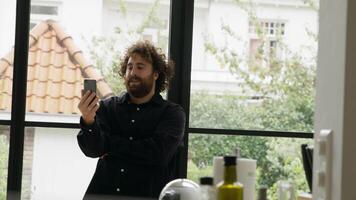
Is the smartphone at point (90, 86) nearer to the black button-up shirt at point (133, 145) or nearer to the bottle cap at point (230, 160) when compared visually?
the black button-up shirt at point (133, 145)

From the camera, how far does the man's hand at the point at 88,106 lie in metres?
3.40

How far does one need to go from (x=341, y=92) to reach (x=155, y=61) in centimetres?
222

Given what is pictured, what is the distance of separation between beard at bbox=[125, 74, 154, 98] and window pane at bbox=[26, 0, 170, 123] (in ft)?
1.92

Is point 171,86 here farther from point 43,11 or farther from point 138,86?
point 43,11

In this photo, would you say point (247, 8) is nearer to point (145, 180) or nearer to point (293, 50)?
point (293, 50)

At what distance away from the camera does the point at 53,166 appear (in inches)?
161

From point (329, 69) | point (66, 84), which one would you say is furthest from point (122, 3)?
point (329, 69)

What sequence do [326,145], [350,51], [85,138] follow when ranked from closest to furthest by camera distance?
[350,51] → [326,145] → [85,138]

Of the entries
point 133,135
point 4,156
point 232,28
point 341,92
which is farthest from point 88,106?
point 341,92

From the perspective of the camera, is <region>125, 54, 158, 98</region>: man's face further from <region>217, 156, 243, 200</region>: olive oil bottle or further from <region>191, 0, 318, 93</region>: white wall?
<region>217, 156, 243, 200</region>: olive oil bottle

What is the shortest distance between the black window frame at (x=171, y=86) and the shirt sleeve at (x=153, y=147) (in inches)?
21.2

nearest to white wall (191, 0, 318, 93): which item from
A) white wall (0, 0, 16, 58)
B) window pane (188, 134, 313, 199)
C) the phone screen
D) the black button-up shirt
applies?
window pane (188, 134, 313, 199)

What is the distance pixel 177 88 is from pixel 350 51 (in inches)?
103

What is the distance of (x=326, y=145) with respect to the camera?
1669 mm
